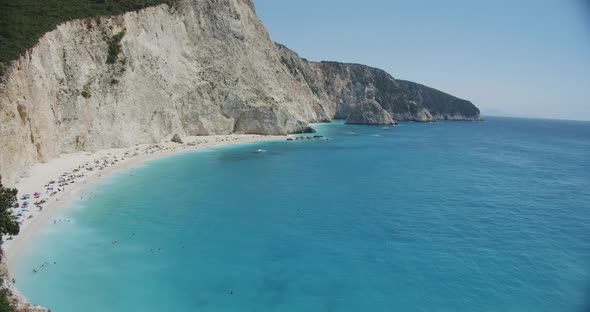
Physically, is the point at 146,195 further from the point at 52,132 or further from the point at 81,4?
the point at 81,4

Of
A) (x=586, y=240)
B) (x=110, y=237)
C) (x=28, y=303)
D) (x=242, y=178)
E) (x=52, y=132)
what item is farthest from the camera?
(x=242, y=178)

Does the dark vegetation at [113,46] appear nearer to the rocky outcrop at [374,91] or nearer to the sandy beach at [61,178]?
the sandy beach at [61,178]

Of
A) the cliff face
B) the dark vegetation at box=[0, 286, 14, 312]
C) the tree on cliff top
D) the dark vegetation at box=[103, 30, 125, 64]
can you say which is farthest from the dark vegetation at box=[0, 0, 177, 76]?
the dark vegetation at box=[0, 286, 14, 312]

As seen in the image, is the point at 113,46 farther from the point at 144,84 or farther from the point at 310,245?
the point at 310,245

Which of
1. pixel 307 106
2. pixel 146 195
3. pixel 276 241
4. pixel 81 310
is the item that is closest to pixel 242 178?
pixel 146 195

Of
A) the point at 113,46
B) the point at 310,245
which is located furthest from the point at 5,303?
the point at 113,46

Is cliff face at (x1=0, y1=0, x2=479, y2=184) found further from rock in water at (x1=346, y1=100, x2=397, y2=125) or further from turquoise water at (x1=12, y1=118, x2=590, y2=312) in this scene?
Result: rock in water at (x1=346, y1=100, x2=397, y2=125)
